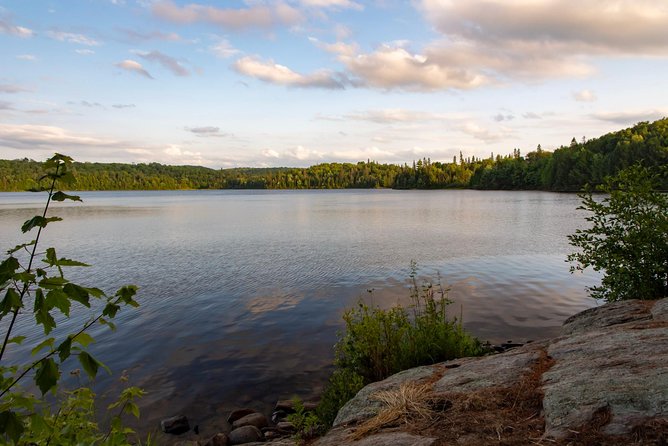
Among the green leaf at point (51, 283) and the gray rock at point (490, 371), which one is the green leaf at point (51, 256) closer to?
the green leaf at point (51, 283)

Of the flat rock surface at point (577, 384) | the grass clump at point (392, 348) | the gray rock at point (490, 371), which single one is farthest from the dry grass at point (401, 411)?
the grass clump at point (392, 348)

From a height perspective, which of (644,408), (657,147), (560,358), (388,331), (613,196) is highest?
(657,147)

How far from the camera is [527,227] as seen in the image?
49.1 meters

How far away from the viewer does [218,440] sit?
972 cm

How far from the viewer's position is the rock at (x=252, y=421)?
34.1 feet

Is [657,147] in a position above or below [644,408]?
above

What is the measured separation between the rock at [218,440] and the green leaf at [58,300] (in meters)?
7.95

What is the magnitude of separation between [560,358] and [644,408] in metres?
2.60

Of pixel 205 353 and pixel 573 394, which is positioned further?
pixel 205 353

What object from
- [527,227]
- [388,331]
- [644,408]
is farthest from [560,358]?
[527,227]

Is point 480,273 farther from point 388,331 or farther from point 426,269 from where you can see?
point 388,331

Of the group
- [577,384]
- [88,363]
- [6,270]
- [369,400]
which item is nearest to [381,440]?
[369,400]

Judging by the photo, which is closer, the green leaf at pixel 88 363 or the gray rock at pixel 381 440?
the green leaf at pixel 88 363

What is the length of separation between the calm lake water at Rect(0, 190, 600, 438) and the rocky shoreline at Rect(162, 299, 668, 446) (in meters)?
5.90
